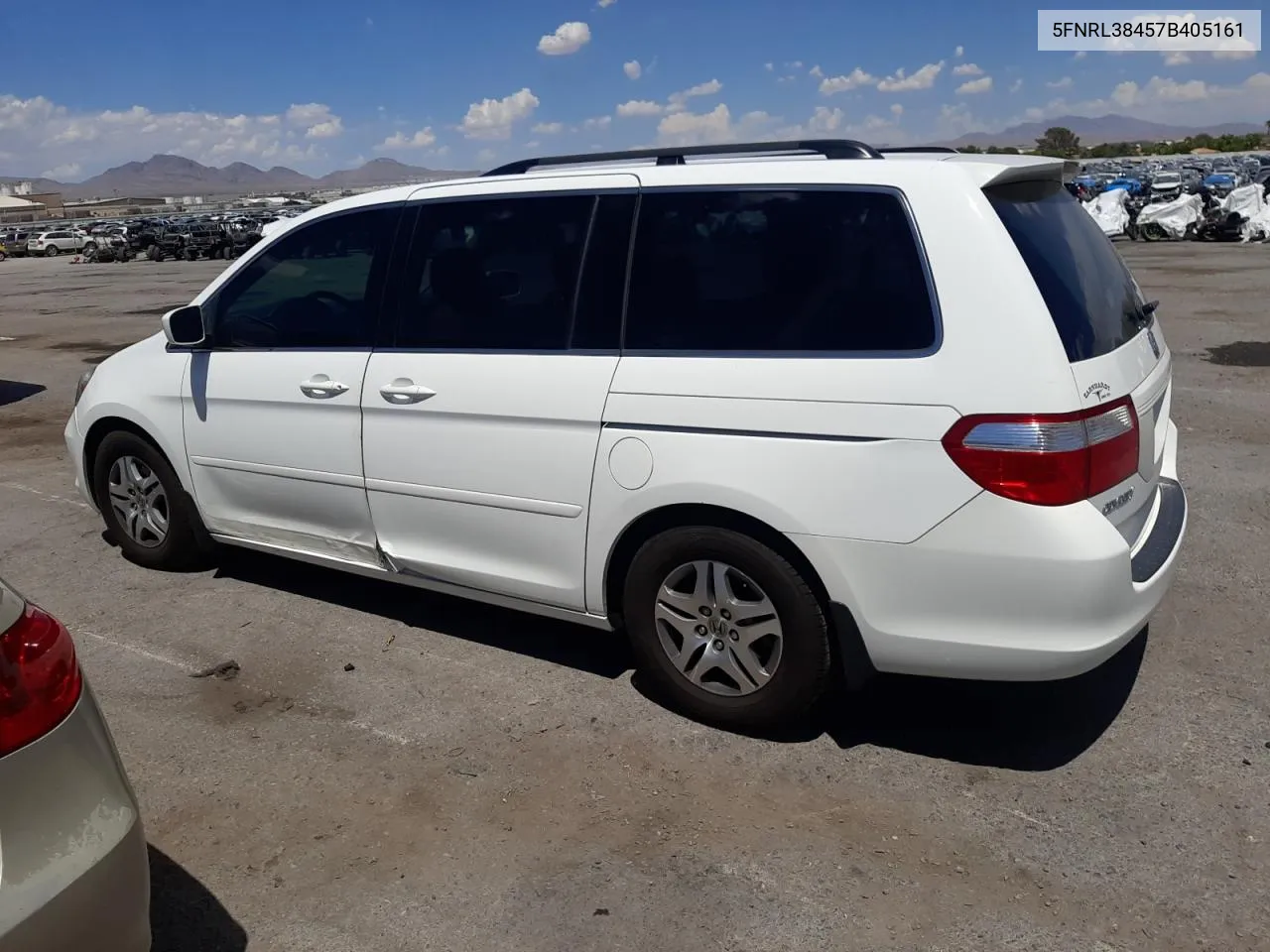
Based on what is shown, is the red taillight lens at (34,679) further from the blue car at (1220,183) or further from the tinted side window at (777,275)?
the blue car at (1220,183)

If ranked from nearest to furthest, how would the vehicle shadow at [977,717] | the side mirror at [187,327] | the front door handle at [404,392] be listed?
the vehicle shadow at [977,717]
the front door handle at [404,392]
the side mirror at [187,327]

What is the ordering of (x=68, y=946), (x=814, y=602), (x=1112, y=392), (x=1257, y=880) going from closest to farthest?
(x=68, y=946) → (x=1257, y=880) → (x=1112, y=392) → (x=814, y=602)

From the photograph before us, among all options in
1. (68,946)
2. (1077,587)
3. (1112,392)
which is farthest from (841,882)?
(68,946)

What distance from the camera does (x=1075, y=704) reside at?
378cm

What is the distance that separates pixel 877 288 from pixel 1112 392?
76cm

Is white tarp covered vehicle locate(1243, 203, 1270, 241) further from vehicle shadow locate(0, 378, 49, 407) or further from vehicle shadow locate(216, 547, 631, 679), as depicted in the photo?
vehicle shadow locate(216, 547, 631, 679)

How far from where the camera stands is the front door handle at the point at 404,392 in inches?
156

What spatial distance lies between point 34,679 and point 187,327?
9.68 ft

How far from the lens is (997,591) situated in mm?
3021

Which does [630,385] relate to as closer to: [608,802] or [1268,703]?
[608,802]

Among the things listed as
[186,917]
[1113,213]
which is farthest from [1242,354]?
[1113,213]

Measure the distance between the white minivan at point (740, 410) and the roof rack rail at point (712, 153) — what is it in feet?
0.05

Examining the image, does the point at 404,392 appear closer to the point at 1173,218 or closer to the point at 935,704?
the point at 935,704

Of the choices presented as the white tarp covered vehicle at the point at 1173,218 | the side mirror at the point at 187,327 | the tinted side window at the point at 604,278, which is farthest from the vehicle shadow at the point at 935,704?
the white tarp covered vehicle at the point at 1173,218
